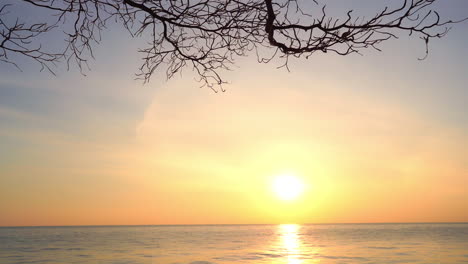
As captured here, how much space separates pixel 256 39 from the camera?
280cm

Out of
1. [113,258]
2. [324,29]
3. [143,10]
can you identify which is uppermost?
[143,10]

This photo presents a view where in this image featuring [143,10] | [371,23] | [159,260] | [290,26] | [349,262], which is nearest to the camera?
[371,23]

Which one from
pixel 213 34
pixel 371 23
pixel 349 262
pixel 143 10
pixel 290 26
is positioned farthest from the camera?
pixel 349 262

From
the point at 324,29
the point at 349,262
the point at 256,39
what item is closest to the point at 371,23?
the point at 324,29

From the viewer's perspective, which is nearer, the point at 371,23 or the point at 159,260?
the point at 371,23

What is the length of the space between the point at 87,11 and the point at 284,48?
50.3 inches

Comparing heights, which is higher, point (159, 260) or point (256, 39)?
point (256, 39)

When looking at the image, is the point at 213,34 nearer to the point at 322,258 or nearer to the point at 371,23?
the point at 371,23

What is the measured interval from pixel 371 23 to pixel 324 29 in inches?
9.6

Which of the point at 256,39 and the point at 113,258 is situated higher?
the point at 256,39

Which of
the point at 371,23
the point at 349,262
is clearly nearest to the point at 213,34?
the point at 371,23

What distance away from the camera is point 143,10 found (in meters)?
2.74

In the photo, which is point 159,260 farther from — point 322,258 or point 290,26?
point 290,26

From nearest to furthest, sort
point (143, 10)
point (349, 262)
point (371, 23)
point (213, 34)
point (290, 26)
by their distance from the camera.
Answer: point (371, 23), point (290, 26), point (143, 10), point (213, 34), point (349, 262)
